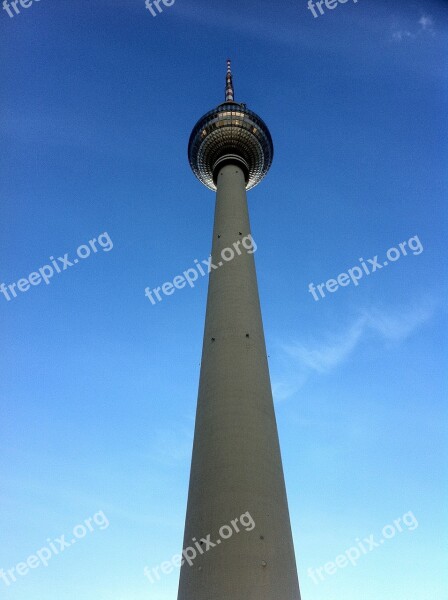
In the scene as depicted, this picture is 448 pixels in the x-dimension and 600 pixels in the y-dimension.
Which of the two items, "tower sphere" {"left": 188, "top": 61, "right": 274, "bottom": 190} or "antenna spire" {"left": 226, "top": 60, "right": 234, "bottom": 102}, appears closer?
"tower sphere" {"left": 188, "top": 61, "right": 274, "bottom": 190}

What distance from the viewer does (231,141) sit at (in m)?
40.4

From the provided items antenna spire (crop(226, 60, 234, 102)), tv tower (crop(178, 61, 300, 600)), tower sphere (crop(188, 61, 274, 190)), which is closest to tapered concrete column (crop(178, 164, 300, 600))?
tv tower (crop(178, 61, 300, 600))

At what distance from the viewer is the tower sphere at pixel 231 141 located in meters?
40.3

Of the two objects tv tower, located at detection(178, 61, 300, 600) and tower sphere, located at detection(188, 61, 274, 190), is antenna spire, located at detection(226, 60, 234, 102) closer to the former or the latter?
tower sphere, located at detection(188, 61, 274, 190)

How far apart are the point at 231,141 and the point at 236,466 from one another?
2799cm

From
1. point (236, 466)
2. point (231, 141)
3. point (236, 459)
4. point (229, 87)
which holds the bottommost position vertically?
point (236, 466)

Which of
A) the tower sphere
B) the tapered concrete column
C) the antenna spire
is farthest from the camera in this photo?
the antenna spire

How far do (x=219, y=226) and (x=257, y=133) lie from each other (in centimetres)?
1267

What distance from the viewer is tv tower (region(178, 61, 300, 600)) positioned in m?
17.0

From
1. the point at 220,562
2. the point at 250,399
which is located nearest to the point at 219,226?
the point at 250,399

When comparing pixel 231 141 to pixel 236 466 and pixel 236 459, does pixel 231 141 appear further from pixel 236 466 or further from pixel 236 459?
pixel 236 466

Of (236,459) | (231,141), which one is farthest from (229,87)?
(236,459)

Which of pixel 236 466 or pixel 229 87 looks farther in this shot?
pixel 229 87

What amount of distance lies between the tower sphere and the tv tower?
34.7ft
